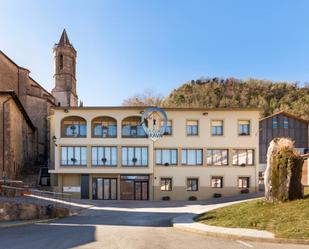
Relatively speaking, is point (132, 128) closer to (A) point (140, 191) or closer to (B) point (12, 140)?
(A) point (140, 191)

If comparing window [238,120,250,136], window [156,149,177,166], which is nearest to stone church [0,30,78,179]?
window [156,149,177,166]

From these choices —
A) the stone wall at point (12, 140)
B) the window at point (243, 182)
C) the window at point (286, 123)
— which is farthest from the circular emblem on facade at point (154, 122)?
the window at point (286, 123)

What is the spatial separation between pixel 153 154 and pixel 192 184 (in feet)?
17.7

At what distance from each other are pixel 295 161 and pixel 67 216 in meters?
13.7

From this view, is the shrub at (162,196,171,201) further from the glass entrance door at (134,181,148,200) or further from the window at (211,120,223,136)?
the window at (211,120,223,136)

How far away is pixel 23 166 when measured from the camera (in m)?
37.4

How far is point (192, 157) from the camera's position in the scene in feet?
115

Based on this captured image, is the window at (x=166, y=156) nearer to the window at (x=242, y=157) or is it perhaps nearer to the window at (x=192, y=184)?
the window at (x=192, y=184)

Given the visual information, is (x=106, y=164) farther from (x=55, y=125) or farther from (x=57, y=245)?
(x=57, y=245)

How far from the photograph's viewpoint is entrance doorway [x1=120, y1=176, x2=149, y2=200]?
35.0 m

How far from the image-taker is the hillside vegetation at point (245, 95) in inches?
2849

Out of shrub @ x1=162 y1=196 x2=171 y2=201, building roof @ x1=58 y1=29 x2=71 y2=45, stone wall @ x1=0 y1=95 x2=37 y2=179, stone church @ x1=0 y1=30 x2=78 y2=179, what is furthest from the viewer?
building roof @ x1=58 y1=29 x2=71 y2=45

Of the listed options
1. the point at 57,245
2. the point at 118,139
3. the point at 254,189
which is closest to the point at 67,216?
the point at 57,245

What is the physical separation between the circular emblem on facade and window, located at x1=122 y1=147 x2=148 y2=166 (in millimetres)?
1928
